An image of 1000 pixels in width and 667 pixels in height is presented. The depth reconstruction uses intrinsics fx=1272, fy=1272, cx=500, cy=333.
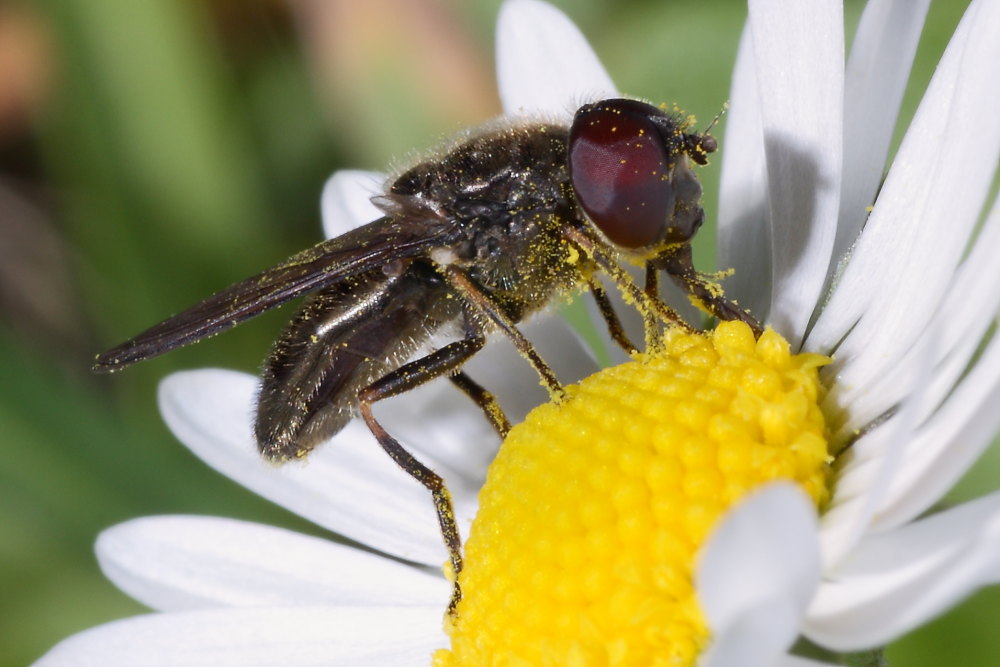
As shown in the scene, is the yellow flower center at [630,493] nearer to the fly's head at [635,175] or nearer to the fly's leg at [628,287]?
the fly's leg at [628,287]

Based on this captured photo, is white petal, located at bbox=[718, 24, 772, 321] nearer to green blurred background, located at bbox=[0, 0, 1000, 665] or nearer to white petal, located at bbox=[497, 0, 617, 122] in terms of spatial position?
white petal, located at bbox=[497, 0, 617, 122]

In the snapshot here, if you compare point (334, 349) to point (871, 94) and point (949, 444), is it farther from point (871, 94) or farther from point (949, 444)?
point (949, 444)

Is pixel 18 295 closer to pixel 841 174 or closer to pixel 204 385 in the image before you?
pixel 204 385

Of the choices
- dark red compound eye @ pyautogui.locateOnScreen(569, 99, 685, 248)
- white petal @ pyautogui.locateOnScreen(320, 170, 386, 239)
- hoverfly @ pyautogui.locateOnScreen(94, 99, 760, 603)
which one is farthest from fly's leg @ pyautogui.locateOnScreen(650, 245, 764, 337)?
white petal @ pyautogui.locateOnScreen(320, 170, 386, 239)

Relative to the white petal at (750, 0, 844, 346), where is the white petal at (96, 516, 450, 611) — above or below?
below

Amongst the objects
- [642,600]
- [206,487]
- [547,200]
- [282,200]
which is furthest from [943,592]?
[282,200]

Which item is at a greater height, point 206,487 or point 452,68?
point 452,68
